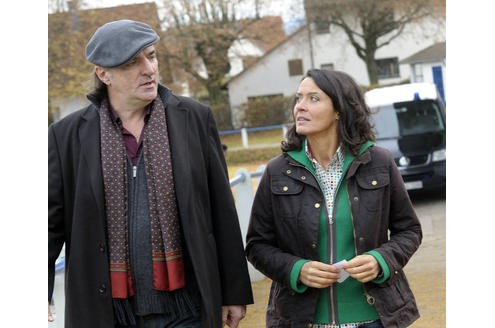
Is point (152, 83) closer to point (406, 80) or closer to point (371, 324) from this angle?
point (371, 324)

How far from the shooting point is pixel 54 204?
339cm

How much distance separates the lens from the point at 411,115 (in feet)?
48.8

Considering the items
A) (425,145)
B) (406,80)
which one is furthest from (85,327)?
(406,80)

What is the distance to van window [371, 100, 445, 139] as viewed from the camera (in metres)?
14.5

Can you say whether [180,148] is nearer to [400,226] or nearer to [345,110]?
[345,110]

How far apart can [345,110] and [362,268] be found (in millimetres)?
714

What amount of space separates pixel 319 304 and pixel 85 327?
0.98m

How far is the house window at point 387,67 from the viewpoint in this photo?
51.6 meters

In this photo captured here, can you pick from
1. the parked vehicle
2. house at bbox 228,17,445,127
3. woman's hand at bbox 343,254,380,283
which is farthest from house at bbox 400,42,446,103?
woman's hand at bbox 343,254,380,283

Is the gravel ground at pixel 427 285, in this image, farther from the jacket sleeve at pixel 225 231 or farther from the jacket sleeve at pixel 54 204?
the jacket sleeve at pixel 54 204

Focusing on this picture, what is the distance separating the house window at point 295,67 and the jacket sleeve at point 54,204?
46.6m

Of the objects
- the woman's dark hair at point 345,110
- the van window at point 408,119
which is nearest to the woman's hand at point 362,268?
the woman's dark hair at point 345,110

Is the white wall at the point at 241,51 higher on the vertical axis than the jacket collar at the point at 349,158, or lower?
higher

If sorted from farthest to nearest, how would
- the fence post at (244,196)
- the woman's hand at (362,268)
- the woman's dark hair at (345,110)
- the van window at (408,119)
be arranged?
the van window at (408,119)
the fence post at (244,196)
the woman's dark hair at (345,110)
the woman's hand at (362,268)
